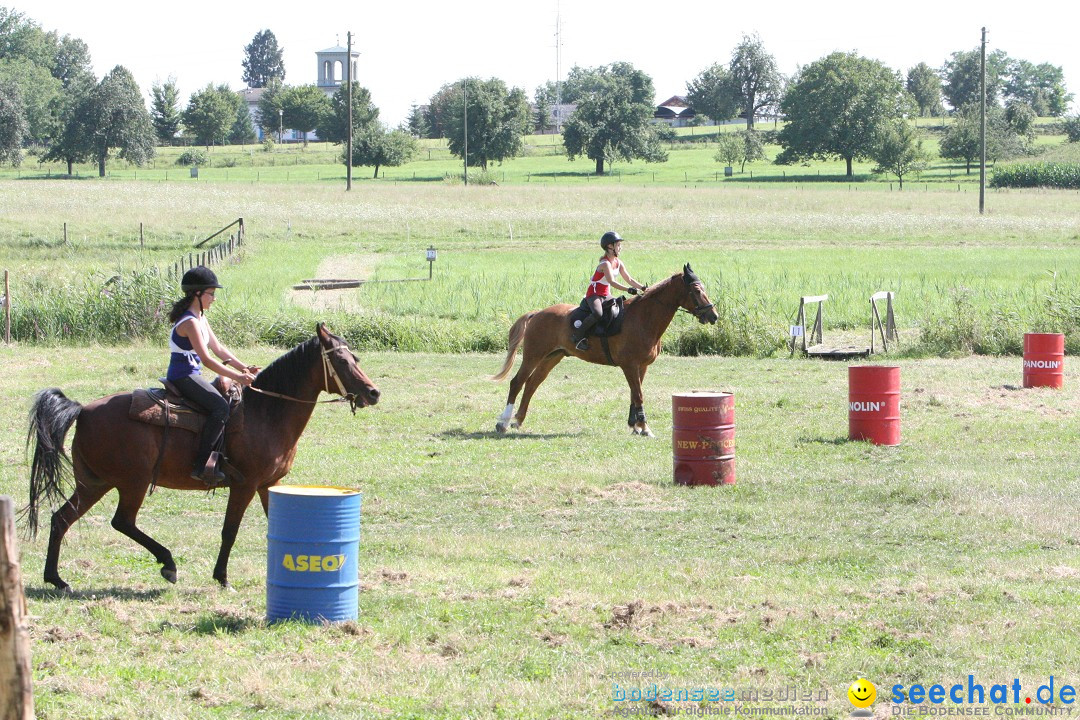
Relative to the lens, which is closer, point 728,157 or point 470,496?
point 470,496

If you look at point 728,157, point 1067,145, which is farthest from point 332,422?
point 1067,145

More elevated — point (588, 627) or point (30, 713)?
point (30, 713)

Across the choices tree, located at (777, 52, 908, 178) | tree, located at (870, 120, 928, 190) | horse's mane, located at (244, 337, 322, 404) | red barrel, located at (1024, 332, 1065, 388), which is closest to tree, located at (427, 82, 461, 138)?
tree, located at (777, 52, 908, 178)

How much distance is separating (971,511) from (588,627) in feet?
17.4

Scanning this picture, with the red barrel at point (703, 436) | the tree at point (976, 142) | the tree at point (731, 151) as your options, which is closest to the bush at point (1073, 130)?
the tree at point (976, 142)

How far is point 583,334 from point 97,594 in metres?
9.20

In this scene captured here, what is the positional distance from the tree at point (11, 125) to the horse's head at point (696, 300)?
109 m

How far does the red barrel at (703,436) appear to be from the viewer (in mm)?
12555

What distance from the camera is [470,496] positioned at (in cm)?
1259

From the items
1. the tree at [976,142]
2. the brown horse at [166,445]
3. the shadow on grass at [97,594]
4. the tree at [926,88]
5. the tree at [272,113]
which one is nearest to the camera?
the shadow on grass at [97,594]

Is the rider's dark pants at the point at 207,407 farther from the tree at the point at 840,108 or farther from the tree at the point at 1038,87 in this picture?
the tree at the point at 1038,87

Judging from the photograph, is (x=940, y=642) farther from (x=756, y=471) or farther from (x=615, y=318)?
(x=615, y=318)

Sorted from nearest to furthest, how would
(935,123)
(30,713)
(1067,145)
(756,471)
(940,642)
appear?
(30,713)
(940,642)
(756,471)
(1067,145)
(935,123)

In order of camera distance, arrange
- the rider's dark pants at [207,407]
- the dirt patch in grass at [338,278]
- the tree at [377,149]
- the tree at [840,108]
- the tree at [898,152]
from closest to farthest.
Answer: the rider's dark pants at [207,407] < the dirt patch in grass at [338,278] < the tree at [898,152] < the tree at [377,149] < the tree at [840,108]
